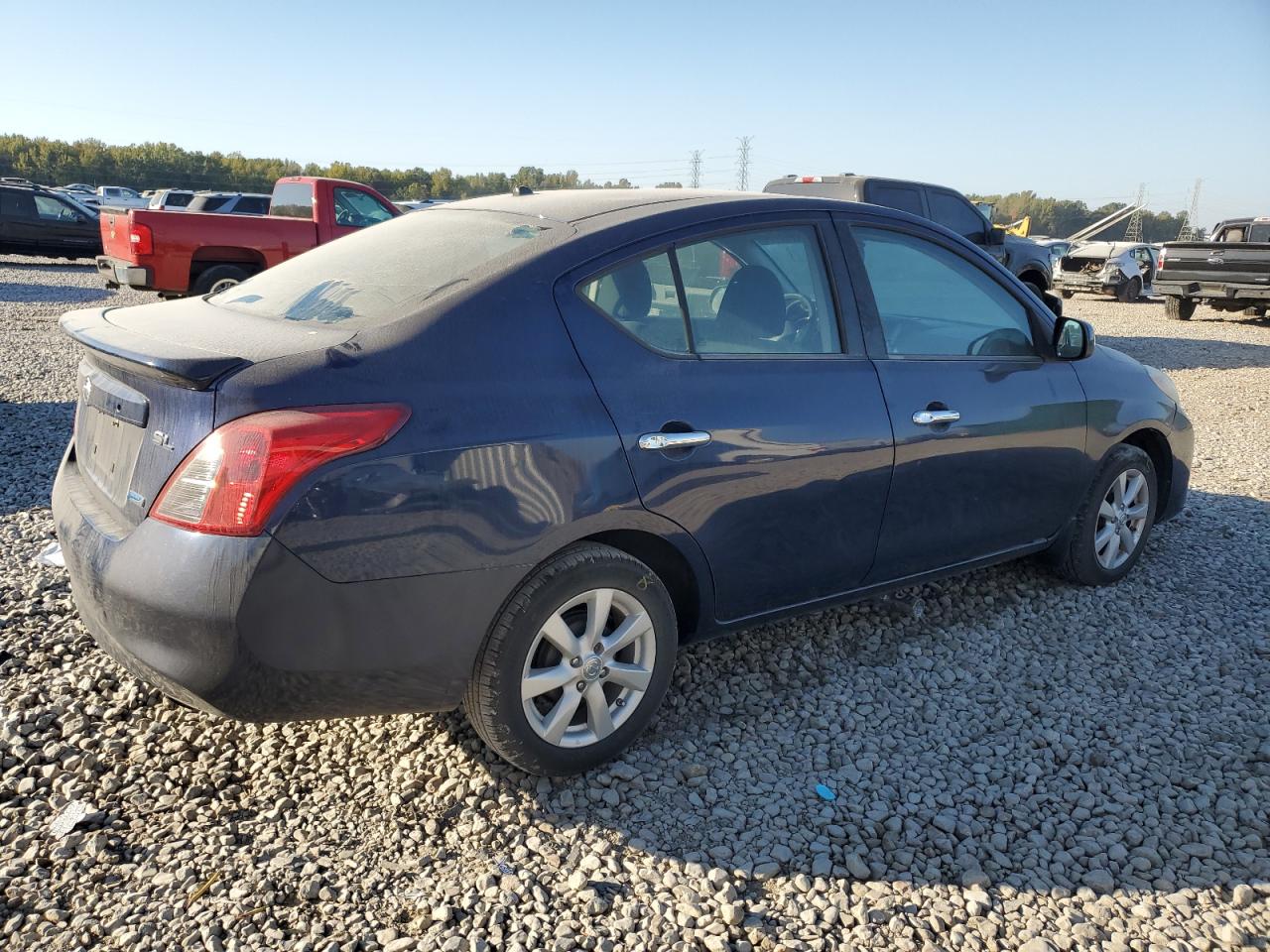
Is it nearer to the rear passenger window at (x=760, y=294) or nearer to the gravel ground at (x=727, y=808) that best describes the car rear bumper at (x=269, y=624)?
the gravel ground at (x=727, y=808)

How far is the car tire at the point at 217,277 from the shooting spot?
1259 centimetres

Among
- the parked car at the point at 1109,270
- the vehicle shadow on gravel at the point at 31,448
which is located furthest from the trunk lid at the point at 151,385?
the parked car at the point at 1109,270

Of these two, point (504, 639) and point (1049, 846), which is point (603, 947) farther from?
point (1049, 846)

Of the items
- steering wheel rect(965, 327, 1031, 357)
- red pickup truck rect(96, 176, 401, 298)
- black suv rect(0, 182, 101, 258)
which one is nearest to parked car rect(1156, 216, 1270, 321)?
red pickup truck rect(96, 176, 401, 298)

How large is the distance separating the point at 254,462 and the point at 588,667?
1.13 m

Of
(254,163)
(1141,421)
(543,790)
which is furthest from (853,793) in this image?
(254,163)

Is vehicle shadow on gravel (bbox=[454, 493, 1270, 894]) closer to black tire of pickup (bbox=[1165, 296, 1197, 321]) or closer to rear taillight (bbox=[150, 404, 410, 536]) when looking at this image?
rear taillight (bbox=[150, 404, 410, 536])

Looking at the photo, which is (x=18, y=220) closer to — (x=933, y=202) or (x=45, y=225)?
(x=45, y=225)

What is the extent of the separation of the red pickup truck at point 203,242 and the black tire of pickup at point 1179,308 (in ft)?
48.6

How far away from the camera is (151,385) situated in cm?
255

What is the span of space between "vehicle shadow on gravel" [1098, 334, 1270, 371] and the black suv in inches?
812

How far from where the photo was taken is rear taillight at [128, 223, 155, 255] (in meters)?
12.2

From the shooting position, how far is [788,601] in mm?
3424

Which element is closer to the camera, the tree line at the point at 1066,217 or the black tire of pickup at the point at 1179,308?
the black tire of pickup at the point at 1179,308
